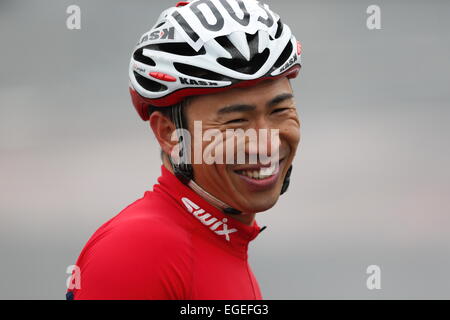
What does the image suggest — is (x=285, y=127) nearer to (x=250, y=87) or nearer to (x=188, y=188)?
(x=250, y=87)

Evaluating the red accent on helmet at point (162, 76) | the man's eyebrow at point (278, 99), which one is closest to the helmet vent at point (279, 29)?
the man's eyebrow at point (278, 99)

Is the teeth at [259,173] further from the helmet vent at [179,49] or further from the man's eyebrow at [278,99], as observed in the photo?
the helmet vent at [179,49]

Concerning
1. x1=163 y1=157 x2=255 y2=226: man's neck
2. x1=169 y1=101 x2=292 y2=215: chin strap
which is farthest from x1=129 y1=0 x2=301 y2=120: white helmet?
x1=163 y1=157 x2=255 y2=226: man's neck

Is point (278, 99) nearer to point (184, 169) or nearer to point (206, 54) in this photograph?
point (206, 54)

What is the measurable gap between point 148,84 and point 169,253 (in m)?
1.25

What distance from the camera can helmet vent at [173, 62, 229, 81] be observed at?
15.7 ft

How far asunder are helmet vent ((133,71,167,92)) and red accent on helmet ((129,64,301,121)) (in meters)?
0.07

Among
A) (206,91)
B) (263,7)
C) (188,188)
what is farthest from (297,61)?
(188,188)

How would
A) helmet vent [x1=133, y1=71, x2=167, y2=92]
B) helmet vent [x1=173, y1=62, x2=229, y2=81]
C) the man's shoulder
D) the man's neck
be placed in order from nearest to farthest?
the man's shoulder
helmet vent [x1=173, y1=62, x2=229, y2=81]
helmet vent [x1=133, y1=71, x2=167, y2=92]
the man's neck

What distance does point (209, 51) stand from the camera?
192 inches

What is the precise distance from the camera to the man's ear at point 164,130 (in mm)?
5129

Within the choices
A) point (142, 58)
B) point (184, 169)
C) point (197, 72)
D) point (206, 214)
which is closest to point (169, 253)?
point (206, 214)

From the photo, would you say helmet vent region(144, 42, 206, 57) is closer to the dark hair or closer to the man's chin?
the dark hair

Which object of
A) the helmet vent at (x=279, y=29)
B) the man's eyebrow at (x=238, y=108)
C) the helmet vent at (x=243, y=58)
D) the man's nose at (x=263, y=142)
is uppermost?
the helmet vent at (x=279, y=29)
